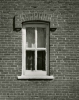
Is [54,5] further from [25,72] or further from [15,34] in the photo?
[25,72]

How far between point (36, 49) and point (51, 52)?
0.59m

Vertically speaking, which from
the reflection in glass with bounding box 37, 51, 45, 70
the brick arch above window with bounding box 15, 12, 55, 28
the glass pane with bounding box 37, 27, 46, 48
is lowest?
the reflection in glass with bounding box 37, 51, 45, 70

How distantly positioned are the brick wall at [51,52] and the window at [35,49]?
24 cm

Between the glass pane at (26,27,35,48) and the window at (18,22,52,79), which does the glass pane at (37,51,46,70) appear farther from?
the glass pane at (26,27,35,48)

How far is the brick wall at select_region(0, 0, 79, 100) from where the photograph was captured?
260 inches

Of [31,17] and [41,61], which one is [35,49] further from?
[31,17]

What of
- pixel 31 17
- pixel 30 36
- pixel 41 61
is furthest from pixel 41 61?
pixel 31 17

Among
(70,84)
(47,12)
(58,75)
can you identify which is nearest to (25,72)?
(58,75)

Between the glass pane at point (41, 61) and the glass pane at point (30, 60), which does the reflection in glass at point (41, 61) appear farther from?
the glass pane at point (30, 60)

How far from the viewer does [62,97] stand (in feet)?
21.7

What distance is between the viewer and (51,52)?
6.64m

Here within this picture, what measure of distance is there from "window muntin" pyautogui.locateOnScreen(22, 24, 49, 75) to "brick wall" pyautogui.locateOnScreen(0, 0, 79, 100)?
0.26m

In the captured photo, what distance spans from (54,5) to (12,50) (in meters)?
2.27

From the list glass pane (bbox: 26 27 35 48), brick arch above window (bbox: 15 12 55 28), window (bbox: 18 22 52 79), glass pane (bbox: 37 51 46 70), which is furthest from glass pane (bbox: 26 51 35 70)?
brick arch above window (bbox: 15 12 55 28)
